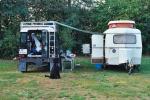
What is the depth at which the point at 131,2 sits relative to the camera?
32281 mm

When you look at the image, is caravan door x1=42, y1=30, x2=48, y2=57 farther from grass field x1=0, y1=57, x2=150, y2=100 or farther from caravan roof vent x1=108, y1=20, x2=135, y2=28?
caravan roof vent x1=108, y1=20, x2=135, y2=28

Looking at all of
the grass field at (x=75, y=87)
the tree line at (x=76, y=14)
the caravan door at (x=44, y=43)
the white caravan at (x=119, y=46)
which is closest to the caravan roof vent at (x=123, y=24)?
the white caravan at (x=119, y=46)

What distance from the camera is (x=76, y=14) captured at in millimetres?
31469

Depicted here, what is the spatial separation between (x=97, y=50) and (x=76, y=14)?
10796mm

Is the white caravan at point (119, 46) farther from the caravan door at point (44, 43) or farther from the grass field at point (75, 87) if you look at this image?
the caravan door at point (44, 43)

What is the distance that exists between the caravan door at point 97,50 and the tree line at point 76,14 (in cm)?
730

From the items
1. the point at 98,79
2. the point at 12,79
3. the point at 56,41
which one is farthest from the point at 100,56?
the point at 12,79

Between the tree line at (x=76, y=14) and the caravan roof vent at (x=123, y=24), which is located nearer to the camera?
the caravan roof vent at (x=123, y=24)

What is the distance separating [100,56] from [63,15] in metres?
11.1

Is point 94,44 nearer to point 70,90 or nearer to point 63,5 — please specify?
point 70,90

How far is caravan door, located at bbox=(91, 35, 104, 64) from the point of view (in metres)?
21.0

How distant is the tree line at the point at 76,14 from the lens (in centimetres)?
2912

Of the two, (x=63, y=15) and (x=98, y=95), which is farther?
(x=63, y=15)

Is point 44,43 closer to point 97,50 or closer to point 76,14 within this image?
point 97,50
